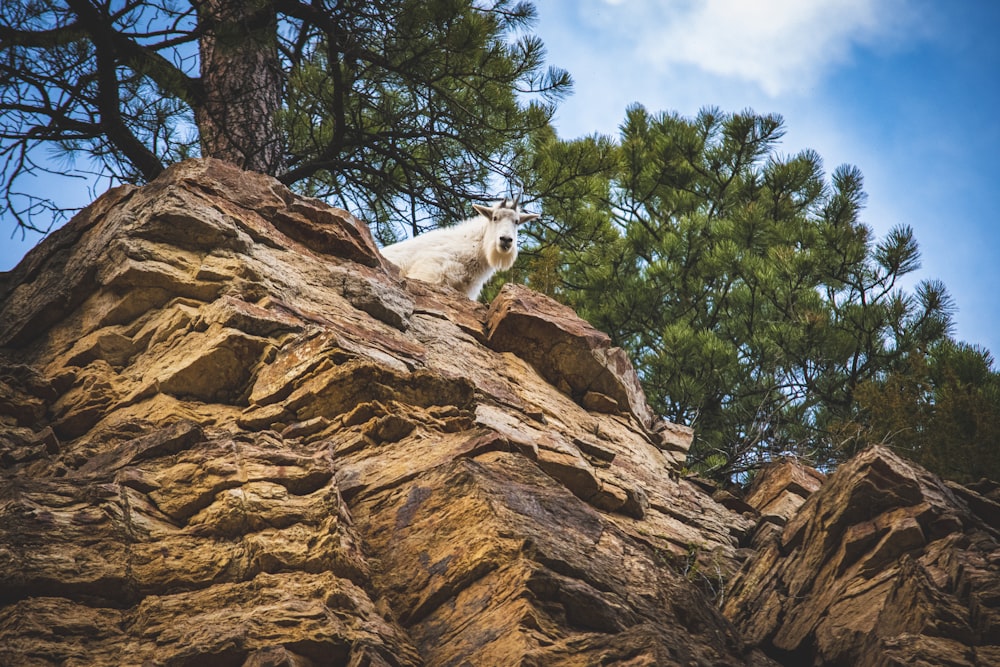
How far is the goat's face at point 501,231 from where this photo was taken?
10.4 metres

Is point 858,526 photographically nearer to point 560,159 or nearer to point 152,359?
point 152,359

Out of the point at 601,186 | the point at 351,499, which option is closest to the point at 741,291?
the point at 601,186

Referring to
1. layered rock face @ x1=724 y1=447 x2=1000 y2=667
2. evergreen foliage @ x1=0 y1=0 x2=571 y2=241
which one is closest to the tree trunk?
evergreen foliage @ x1=0 y1=0 x2=571 y2=241

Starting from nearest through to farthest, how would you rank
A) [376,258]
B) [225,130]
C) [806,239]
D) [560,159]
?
[376,258], [225,130], [560,159], [806,239]

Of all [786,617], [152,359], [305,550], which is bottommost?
[786,617]

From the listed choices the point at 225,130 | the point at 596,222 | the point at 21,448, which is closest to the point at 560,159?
the point at 596,222

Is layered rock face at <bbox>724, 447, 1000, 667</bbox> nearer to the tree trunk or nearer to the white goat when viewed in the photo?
the white goat

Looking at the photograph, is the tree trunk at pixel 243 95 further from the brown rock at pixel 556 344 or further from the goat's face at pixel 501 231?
the brown rock at pixel 556 344

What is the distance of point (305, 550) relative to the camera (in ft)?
13.8

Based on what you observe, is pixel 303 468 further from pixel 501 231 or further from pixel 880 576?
pixel 501 231

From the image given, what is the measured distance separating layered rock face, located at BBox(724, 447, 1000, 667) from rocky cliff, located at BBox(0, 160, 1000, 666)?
0.01m

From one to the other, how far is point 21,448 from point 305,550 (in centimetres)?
176

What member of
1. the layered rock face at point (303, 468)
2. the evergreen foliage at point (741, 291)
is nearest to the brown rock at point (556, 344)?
the layered rock face at point (303, 468)

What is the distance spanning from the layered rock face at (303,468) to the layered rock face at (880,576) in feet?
1.51
